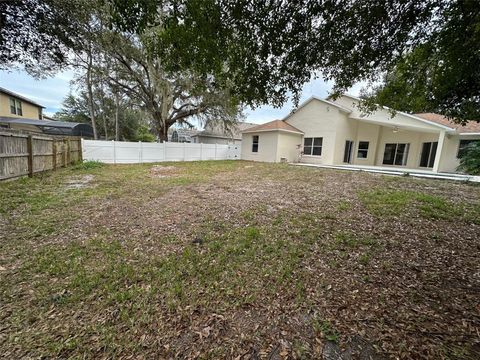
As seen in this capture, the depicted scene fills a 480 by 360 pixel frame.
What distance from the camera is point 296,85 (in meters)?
4.34

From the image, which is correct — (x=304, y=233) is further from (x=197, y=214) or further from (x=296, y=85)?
(x=296, y=85)

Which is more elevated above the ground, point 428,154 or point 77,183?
point 428,154

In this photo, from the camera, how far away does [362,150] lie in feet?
49.6

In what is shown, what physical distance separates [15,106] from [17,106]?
0.95ft

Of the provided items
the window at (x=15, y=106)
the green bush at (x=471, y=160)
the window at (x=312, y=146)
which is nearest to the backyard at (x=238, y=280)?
the green bush at (x=471, y=160)

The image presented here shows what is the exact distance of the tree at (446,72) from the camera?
3262 mm

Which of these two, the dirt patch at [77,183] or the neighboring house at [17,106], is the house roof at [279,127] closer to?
the dirt patch at [77,183]

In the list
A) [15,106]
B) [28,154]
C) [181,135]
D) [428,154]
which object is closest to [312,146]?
[428,154]

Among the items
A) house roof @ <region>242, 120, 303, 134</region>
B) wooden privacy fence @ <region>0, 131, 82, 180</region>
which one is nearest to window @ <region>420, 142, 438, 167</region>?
house roof @ <region>242, 120, 303, 134</region>

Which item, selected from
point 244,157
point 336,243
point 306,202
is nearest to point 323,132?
point 244,157

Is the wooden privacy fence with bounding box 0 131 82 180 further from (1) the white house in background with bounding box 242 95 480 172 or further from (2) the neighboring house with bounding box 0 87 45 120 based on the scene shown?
(2) the neighboring house with bounding box 0 87 45 120

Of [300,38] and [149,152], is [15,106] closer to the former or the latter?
[149,152]

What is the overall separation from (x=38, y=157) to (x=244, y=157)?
1306cm

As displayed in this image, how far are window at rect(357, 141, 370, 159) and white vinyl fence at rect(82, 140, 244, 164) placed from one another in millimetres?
Result: 9623
